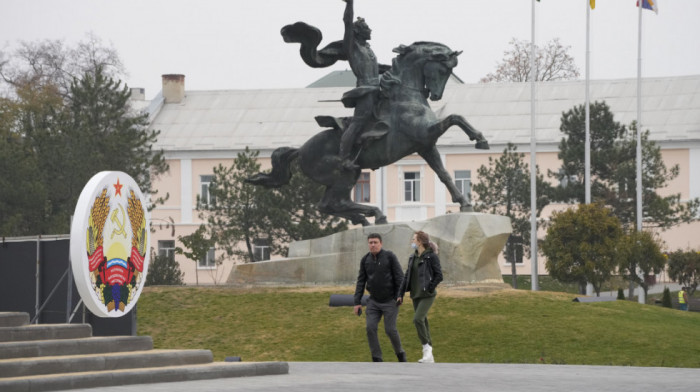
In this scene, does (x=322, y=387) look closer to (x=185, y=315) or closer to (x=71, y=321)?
(x=71, y=321)

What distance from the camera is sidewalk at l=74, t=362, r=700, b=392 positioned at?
1279 centimetres

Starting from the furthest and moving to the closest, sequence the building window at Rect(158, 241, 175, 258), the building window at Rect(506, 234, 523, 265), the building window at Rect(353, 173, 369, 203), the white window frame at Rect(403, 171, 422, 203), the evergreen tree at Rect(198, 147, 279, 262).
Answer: the building window at Rect(158, 241, 175, 258) → the white window frame at Rect(403, 171, 422, 203) → the building window at Rect(353, 173, 369, 203) → the building window at Rect(506, 234, 523, 265) → the evergreen tree at Rect(198, 147, 279, 262)

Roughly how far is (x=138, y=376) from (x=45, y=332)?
1.67m

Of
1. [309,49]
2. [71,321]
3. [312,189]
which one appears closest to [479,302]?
[309,49]

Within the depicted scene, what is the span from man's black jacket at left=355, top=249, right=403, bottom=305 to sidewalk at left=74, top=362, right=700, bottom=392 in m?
0.96

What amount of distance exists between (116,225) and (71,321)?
2.16m

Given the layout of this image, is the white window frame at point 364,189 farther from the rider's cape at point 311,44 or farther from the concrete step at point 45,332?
the concrete step at point 45,332

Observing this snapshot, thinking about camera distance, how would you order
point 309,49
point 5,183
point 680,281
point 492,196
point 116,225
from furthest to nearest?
point 492,196 < point 680,281 < point 5,183 < point 309,49 < point 116,225

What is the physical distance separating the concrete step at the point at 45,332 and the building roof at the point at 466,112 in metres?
47.4

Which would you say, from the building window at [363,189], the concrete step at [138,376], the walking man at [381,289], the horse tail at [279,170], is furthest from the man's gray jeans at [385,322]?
the building window at [363,189]

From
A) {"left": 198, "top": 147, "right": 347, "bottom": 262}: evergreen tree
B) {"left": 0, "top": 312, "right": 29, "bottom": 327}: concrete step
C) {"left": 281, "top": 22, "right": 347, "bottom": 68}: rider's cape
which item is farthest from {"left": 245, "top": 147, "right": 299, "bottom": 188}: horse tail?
{"left": 198, "top": 147, "right": 347, "bottom": 262}: evergreen tree

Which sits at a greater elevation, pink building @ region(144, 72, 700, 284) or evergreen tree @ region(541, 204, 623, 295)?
pink building @ region(144, 72, 700, 284)

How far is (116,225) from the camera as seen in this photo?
571 inches

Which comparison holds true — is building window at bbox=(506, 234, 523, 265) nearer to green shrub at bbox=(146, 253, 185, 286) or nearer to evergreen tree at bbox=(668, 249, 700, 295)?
evergreen tree at bbox=(668, 249, 700, 295)
